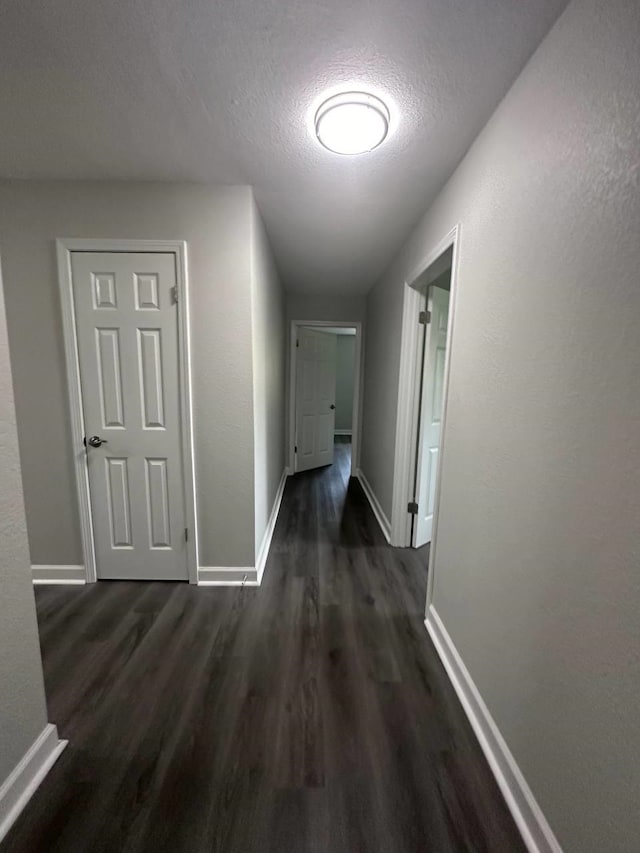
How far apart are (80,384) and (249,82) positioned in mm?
1703

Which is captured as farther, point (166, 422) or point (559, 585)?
point (166, 422)

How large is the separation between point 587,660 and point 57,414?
2587 mm

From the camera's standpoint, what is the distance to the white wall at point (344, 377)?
7.37m

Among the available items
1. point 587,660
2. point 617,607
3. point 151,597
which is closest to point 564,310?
point 617,607

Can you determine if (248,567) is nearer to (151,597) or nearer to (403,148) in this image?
(151,597)

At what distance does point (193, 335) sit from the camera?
1.91 metres

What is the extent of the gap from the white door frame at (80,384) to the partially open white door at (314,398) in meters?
2.46

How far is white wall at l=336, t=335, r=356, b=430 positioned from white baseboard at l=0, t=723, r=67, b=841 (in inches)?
249

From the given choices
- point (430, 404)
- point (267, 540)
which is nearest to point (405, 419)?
point (430, 404)

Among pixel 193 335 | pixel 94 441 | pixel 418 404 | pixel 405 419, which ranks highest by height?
pixel 193 335

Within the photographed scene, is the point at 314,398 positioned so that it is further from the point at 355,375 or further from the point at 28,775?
the point at 28,775

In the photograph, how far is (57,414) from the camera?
6.48 ft

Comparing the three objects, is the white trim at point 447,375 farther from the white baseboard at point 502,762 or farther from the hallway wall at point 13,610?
the hallway wall at point 13,610

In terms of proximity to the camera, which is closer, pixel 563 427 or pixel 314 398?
pixel 563 427
